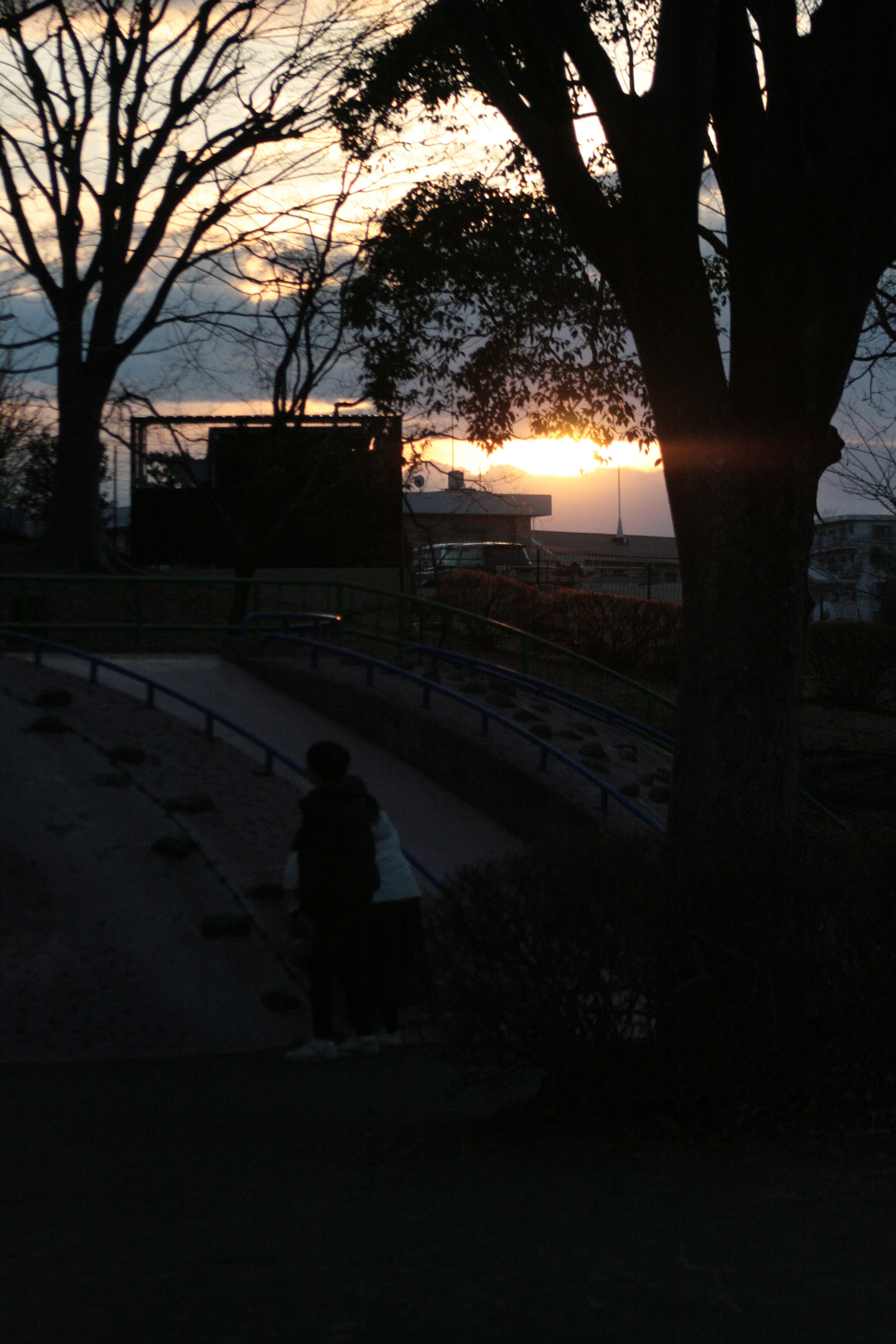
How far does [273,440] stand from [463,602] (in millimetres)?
4737

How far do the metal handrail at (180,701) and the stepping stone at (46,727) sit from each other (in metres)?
0.96

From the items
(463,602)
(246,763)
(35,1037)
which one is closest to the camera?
(35,1037)

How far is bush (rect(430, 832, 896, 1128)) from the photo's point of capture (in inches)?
180

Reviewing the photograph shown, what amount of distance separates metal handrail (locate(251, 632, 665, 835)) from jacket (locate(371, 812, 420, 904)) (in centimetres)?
360

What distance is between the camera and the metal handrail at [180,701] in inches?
412

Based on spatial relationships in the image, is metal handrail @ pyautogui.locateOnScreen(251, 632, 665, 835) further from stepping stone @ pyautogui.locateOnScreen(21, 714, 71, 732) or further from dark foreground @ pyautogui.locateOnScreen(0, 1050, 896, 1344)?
dark foreground @ pyautogui.locateOnScreen(0, 1050, 896, 1344)

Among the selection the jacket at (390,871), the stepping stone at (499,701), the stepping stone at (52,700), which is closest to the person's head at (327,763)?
the jacket at (390,871)

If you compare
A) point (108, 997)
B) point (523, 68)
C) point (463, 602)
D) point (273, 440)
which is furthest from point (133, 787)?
point (273, 440)

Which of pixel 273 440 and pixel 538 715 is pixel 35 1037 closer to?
pixel 538 715

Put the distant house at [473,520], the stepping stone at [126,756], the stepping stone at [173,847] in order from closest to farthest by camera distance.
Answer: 1. the stepping stone at [173,847]
2. the stepping stone at [126,756]
3. the distant house at [473,520]

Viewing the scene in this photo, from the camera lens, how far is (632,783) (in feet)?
43.6

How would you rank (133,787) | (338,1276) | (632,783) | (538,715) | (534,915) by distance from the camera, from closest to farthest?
(338,1276) < (534,915) < (133,787) < (632,783) < (538,715)

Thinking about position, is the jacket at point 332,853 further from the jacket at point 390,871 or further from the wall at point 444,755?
the wall at point 444,755

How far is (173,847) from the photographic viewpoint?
8.77m
